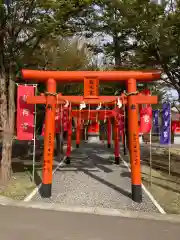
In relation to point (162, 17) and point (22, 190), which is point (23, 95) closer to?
point (22, 190)

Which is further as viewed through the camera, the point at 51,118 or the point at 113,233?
the point at 51,118

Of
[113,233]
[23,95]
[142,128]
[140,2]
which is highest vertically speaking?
[140,2]

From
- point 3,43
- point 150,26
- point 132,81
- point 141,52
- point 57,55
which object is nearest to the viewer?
point 132,81

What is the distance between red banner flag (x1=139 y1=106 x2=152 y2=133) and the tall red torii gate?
8.22 ft

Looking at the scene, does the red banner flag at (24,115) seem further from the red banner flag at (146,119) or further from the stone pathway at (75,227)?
the red banner flag at (146,119)

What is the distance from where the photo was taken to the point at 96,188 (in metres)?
11.7

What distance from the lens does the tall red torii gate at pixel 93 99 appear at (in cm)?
1023

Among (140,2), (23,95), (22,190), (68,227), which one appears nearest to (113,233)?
(68,227)

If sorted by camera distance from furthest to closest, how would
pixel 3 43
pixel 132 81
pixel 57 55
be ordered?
1. pixel 57 55
2. pixel 3 43
3. pixel 132 81

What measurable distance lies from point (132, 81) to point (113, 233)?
4879mm

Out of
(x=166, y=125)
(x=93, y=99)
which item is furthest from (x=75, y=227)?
(x=166, y=125)

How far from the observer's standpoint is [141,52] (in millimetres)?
13836

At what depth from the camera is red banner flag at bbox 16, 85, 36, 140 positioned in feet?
38.5

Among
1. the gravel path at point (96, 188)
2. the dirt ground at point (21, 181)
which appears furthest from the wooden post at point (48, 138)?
the dirt ground at point (21, 181)
